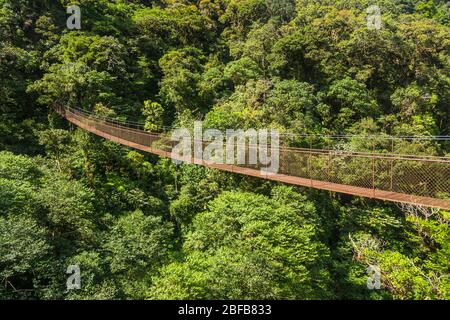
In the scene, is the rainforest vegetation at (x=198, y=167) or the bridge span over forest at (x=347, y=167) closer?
the bridge span over forest at (x=347, y=167)

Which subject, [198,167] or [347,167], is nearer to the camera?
[347,167]

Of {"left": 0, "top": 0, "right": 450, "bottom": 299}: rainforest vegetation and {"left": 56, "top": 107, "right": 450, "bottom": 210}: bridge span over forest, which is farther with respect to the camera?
{"left": 0, "top": 0, "right": 450, "bottom": 299}: rainforest vegetation

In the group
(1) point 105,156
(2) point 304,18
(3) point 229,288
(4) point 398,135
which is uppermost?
(2) point 304,18
